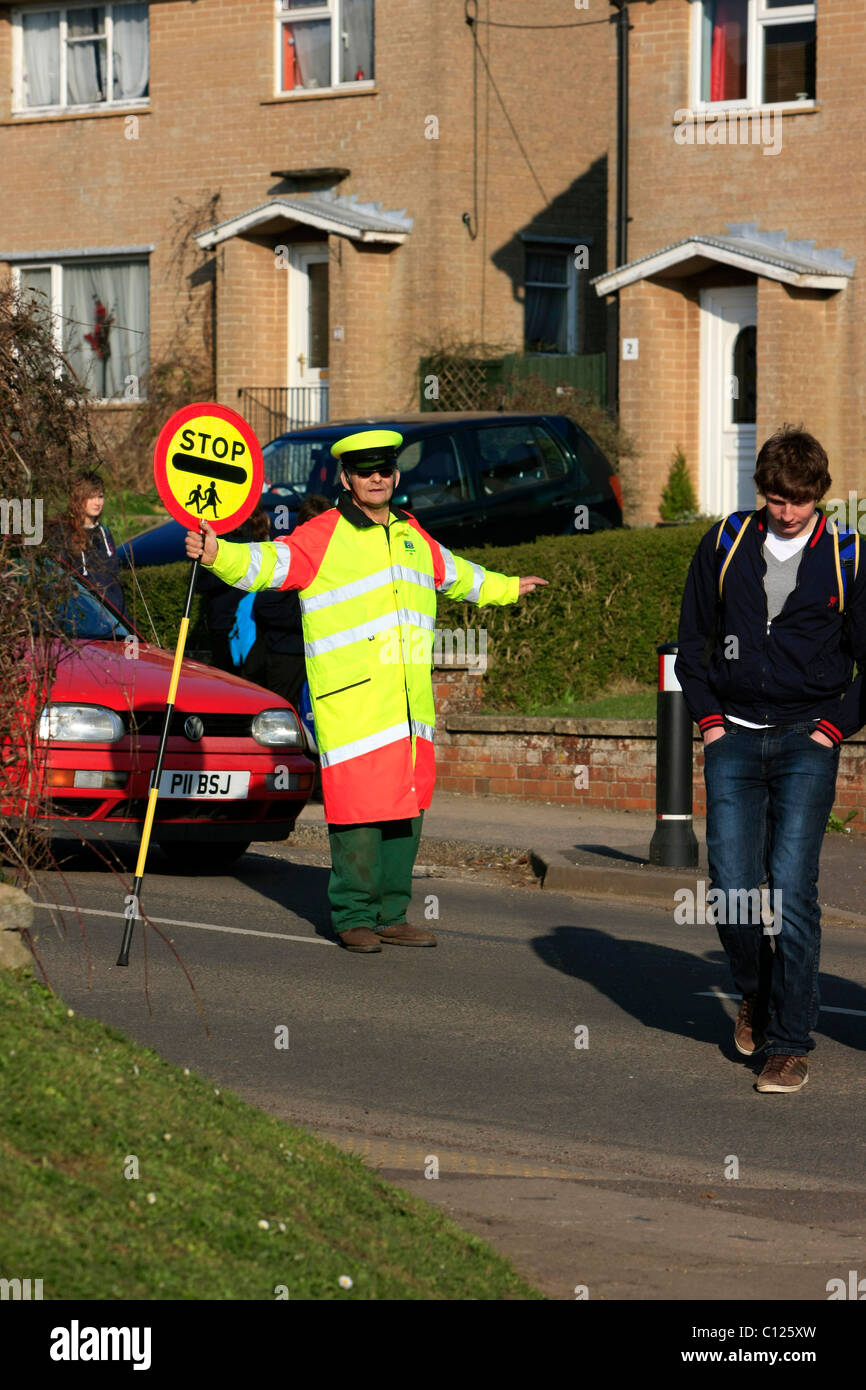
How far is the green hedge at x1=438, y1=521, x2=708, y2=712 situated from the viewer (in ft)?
48.9

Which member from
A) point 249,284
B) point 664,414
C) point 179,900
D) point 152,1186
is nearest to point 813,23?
point 664,414

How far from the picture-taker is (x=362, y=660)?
8.66 metres

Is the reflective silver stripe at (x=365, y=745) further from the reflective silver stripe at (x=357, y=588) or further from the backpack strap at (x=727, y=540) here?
the backpack strap at (x=727, y=540)

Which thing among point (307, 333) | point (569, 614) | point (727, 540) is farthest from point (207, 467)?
point (307, 333)

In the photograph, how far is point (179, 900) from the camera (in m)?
9.94

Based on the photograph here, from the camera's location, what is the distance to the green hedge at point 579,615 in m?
14.9

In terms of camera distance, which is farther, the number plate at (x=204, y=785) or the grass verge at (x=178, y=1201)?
the number plate at (x=204, y=785)

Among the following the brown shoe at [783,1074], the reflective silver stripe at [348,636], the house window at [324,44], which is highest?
the house window at [324,44]

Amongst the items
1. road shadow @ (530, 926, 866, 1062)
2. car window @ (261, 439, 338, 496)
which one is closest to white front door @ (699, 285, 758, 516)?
car window @ (261, 439, 338, 496)

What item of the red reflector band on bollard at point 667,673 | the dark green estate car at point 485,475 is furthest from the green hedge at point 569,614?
the red reflector band on bollard at point 667,673

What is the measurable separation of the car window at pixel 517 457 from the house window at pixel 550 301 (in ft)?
32.1

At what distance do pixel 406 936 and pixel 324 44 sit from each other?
67.9 feet
